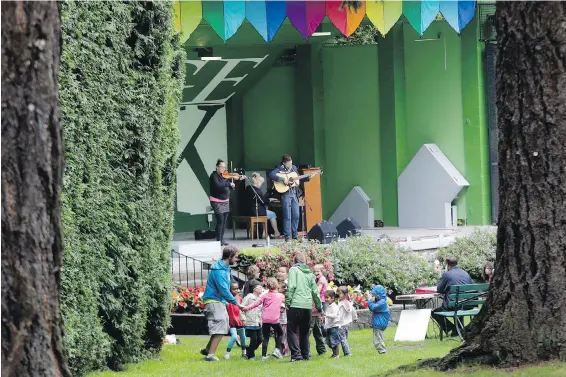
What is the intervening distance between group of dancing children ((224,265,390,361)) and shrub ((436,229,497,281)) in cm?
673

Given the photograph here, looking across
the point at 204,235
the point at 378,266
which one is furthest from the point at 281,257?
the point at 204,235

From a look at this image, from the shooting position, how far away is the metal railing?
19.6 m

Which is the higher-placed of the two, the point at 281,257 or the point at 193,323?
the point at 281,257

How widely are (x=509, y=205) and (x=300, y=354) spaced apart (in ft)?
18.8

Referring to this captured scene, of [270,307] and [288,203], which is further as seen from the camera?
[288,203]

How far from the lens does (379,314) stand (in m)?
14.3

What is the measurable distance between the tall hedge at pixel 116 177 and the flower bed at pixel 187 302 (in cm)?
215

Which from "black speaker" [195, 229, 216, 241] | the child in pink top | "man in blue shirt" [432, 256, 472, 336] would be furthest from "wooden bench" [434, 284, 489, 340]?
"black speaker" [195, 229, 216, 241]

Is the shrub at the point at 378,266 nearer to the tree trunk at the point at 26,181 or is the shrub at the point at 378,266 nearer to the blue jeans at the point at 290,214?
the blue jeans at the point at 290,214

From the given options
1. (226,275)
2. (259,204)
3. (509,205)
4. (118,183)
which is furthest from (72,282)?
(259,204)

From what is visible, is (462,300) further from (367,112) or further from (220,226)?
(367,112)

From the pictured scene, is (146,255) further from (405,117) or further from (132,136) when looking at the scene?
(405,117)

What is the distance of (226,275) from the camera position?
1452 centimetres

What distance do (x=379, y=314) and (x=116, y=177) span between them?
352 centimetres
